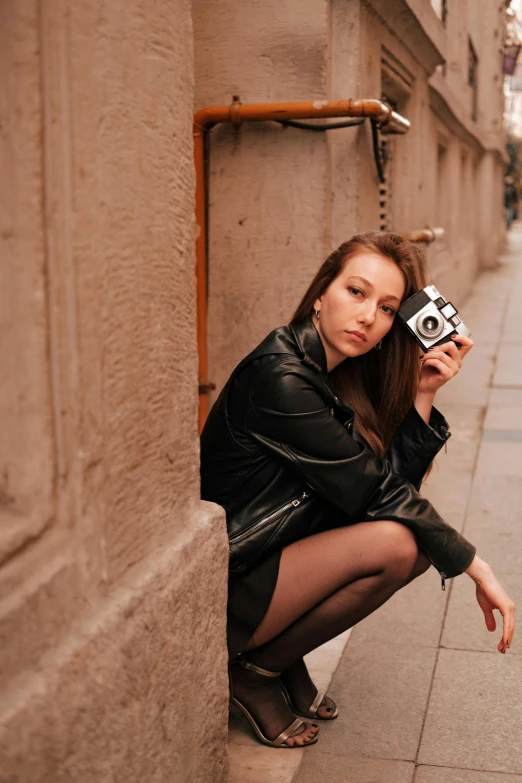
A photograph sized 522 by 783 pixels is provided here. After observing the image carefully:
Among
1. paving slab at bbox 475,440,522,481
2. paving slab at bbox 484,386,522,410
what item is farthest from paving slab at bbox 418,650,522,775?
paving slab at bbox 484,386,522,410

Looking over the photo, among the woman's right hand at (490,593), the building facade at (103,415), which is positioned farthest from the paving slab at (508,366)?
the building facade at (103,415)

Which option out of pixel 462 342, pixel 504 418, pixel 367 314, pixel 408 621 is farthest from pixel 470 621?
pixel 504 418

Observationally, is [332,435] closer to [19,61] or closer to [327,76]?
[19,61]

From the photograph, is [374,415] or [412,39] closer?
[374,415]

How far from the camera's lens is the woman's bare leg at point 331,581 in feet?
8.34

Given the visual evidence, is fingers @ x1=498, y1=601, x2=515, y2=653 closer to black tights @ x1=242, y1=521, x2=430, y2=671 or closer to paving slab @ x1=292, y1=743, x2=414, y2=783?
black tights @ x1=242, y1=521, x2=430, y2=671

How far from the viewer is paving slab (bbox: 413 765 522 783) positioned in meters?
2.50

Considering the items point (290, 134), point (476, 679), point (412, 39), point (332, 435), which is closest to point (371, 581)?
point (332, 435)

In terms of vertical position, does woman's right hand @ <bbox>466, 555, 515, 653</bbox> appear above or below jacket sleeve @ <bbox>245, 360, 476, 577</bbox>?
below

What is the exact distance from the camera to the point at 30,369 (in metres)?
1.66

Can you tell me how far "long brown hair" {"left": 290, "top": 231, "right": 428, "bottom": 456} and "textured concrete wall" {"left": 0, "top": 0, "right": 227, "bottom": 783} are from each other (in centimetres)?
65

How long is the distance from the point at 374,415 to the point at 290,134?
5.94ft

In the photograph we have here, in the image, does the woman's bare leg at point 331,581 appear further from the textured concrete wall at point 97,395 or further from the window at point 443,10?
the window at point 443,10

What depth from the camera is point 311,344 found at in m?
2.64
